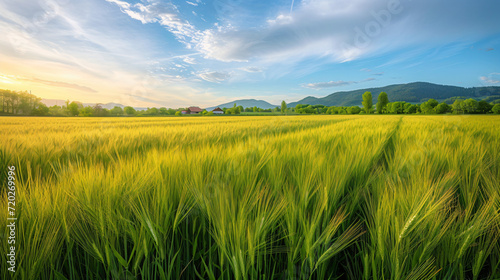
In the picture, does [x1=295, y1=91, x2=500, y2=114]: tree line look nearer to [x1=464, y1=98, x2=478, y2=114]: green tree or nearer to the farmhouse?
[x1=464, y1=98, x2=478, y2=114]: green tree

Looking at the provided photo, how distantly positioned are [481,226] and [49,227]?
1.30 m

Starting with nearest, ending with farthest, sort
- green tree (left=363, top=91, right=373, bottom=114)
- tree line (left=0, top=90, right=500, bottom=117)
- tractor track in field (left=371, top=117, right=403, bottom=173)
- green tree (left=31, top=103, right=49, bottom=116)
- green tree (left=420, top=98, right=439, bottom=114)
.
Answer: tractor track in field (left=371, top=117, right=403, bottom=173), tree line (left=0, top=90, right=500, bottom=117), green tree (left=31, top=103, right=49, bottom=116), green tree (left=420, top=98, right=439, bottom=114), green tree (left=363, top=91, right=373, bottom=114)

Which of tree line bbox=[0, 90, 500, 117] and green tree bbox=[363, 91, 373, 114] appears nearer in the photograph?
tree line bbox=[0, 90, 500, 117]

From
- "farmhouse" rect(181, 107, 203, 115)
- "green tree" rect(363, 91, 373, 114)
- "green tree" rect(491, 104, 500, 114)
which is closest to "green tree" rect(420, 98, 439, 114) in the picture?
"green tree" rect(491, 104, 500, 114)

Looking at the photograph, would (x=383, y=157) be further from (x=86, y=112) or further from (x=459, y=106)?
(x=459, y=106)

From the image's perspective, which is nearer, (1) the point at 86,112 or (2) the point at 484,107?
(1) the point at 86,112

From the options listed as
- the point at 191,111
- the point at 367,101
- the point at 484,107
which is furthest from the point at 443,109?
the point at 191,111

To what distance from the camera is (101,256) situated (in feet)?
1.78

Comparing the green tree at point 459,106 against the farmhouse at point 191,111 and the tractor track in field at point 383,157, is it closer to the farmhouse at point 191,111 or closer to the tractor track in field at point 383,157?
the tractor track in field at point 383,157

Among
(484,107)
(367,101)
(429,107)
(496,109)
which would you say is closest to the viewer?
(496,109)

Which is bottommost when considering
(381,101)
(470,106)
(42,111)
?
(470,106)

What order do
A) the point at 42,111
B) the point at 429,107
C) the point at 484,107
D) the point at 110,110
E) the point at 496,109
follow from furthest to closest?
the point at 429,107 → the point at 110,110 → the point at 484,107 → the point at 496,109 → the point at 42,111

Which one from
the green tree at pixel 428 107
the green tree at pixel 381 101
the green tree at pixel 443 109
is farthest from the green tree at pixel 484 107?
the green tree at pixel 381 101

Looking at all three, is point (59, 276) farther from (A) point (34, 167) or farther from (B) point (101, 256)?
(A) point (34, 167)
